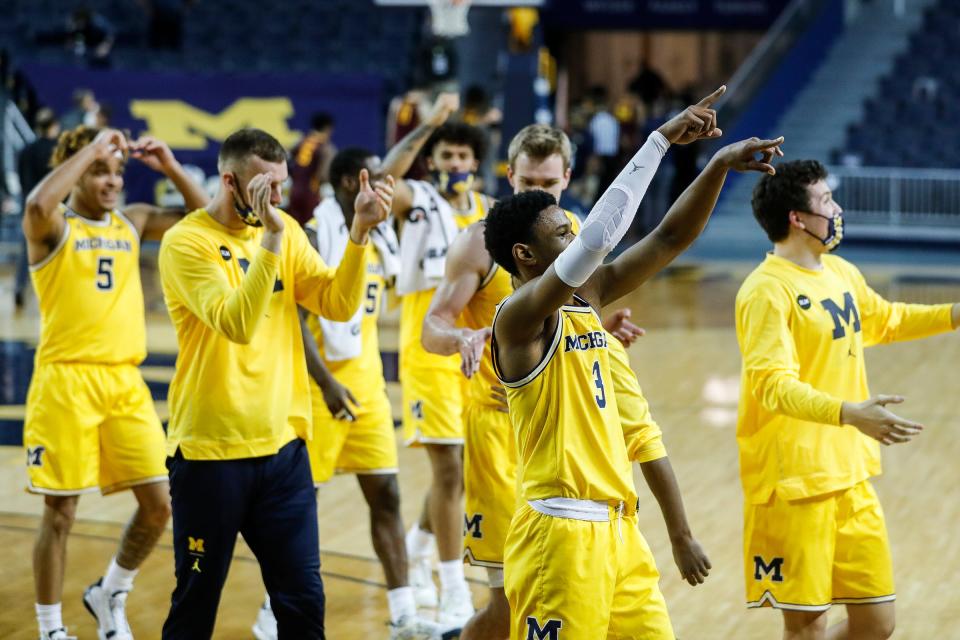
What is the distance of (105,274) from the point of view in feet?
18.8

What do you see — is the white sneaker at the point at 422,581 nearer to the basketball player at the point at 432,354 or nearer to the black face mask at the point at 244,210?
the basketball player at the point at 432,354

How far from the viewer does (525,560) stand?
3.80 metres

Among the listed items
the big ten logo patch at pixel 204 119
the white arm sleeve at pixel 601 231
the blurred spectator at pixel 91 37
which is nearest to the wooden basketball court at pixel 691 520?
the white arm sleeve at pixel 601 231

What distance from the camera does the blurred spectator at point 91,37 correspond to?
2086cm

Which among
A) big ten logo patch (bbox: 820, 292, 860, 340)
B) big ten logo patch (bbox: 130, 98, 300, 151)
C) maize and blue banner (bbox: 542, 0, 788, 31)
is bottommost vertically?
big ten logo patch (bbox: 820, 292, 860, 340)

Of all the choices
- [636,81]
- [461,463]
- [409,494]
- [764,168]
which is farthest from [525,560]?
[636,81]

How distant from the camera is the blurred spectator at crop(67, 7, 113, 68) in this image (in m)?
20.9

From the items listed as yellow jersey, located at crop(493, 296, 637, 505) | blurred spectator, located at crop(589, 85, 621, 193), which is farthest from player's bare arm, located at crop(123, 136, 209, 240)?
blurred spectator, located at crop(589, 85, 621, 193)

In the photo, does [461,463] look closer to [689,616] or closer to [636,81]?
[689,616]

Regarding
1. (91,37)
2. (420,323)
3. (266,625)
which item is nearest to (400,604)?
(266,625)

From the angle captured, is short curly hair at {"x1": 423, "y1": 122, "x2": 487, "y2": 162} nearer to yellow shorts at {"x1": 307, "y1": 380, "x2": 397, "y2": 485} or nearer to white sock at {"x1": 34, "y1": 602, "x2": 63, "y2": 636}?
yellow shorts at {"x1": 307, "y1": 380, "x2": 397, "y2": 485}

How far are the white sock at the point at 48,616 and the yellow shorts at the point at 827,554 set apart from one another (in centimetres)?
280

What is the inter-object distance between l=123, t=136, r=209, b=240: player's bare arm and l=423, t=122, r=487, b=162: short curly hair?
1.19 m

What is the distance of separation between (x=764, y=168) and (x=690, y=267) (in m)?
15.8
